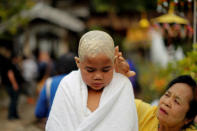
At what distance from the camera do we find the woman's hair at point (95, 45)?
4.52ft

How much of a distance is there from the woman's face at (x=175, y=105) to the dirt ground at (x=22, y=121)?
191 inches

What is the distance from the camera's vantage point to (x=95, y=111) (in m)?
1.42

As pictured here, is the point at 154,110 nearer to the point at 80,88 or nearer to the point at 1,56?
the point at 80,88

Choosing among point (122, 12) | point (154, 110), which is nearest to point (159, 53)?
point (122, 12)

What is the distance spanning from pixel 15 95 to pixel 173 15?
4.41m

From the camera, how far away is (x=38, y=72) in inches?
→ 362

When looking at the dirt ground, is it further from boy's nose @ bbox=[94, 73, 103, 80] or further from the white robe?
boy's nose @ bbox=[94, 73, 103, 80]

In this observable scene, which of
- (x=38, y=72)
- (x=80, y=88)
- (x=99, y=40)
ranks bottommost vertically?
(x=38, y=72)

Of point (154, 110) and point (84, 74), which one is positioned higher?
point (84, 74)

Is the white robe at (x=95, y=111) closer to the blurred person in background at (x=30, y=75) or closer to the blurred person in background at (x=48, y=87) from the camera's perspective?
the blurred person in background at (x=48, y=87)

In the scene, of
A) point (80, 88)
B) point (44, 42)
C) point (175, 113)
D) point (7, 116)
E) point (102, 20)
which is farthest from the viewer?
point (44, 42)

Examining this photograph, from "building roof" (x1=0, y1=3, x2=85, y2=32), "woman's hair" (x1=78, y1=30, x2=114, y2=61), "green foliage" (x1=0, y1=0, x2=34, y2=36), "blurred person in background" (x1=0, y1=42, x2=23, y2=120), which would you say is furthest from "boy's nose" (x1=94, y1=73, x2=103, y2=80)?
"building roof" (x1=0, y1=3, x2=85, y2=32)

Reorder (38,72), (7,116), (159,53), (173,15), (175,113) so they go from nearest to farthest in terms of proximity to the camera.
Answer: (175,113) < (173,15) < (7,116) < (38,72) < (159,53)

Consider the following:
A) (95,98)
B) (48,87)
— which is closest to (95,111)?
(95,98)
